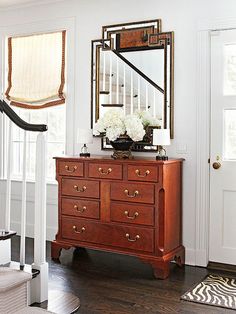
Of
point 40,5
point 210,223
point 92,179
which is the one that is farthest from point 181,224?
point 40,5

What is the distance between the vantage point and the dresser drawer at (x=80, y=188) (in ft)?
14.3

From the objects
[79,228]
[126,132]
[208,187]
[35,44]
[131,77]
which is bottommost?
[79,228]

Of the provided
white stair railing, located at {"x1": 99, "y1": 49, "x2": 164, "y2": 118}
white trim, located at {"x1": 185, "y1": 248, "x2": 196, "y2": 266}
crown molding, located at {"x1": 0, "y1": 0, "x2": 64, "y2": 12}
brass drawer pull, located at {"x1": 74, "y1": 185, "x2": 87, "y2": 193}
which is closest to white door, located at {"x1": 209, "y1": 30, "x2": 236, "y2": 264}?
white trim, located at {"x1": 185, "y1": 248, "x2": 196, "y2": 266}

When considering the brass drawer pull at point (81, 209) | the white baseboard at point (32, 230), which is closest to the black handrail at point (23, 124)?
the brass drawer pull at point (81, 209)

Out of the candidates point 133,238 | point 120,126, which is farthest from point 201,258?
point 120,126

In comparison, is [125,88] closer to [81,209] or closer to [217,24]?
[217,24]

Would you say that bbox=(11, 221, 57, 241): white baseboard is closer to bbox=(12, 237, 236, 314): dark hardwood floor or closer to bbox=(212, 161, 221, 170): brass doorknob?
bbox=(12, 237, 236, 314): dark hardwood floor

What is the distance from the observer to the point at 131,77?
15.4 feet

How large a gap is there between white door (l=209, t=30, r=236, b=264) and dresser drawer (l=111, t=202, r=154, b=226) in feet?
2.28

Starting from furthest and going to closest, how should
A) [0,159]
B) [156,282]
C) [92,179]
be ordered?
[0,159], [92,179], [156,282]

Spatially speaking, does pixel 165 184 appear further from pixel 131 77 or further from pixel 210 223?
pixel 131 77

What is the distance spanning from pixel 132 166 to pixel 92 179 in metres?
0.46

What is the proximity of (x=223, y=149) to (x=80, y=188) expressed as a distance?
1407 millimetres

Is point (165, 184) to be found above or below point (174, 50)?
below
